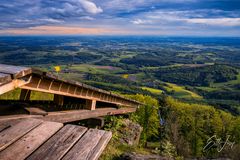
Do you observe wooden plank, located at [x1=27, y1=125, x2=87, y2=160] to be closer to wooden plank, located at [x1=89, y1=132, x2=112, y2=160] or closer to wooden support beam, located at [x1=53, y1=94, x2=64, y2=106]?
wooden plank, located at [x1=89, y1=132, x2=112, y2=160]

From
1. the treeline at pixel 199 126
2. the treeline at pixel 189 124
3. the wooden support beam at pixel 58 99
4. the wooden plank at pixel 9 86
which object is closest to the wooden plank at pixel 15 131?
the wooden plank at pixel 9 86

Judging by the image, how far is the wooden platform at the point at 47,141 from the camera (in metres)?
2.49

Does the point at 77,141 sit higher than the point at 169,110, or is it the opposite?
the point at 77,141

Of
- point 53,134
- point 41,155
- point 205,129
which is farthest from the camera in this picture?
point 205,129

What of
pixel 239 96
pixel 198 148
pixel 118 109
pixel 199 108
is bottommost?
pixel 239 96

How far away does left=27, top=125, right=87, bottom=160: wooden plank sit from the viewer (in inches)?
97.1

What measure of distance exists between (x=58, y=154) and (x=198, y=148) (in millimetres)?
48237

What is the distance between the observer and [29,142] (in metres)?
2.76

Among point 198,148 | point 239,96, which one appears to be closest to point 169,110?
point 198,148

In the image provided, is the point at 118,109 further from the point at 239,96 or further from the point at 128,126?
the point at 239,96

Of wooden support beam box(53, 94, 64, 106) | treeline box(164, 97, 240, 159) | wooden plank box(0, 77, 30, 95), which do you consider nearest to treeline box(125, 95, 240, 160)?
treeline box(164, 97, 240, 159)

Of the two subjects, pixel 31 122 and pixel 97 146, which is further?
pixel 31 122

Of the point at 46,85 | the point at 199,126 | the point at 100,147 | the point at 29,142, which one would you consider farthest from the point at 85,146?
the point at 199,126

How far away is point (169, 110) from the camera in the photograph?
192 ft
